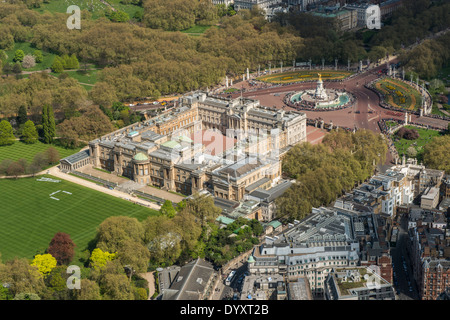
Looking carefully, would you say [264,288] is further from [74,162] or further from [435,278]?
[74,162]

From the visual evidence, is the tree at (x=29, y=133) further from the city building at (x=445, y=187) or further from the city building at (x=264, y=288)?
the city building at (x=445, y=187)

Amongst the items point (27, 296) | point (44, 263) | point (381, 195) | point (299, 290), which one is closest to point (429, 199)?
point (381, 195)

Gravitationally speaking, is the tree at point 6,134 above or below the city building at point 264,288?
above

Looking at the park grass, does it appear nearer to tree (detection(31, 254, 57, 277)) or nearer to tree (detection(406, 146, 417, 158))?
tree (detection(406, 146, 417, 158))

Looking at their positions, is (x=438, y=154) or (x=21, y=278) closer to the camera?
(x=21, y=278)

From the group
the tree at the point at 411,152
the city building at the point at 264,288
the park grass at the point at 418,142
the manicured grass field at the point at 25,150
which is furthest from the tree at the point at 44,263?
the park grass at the point at 418,142
